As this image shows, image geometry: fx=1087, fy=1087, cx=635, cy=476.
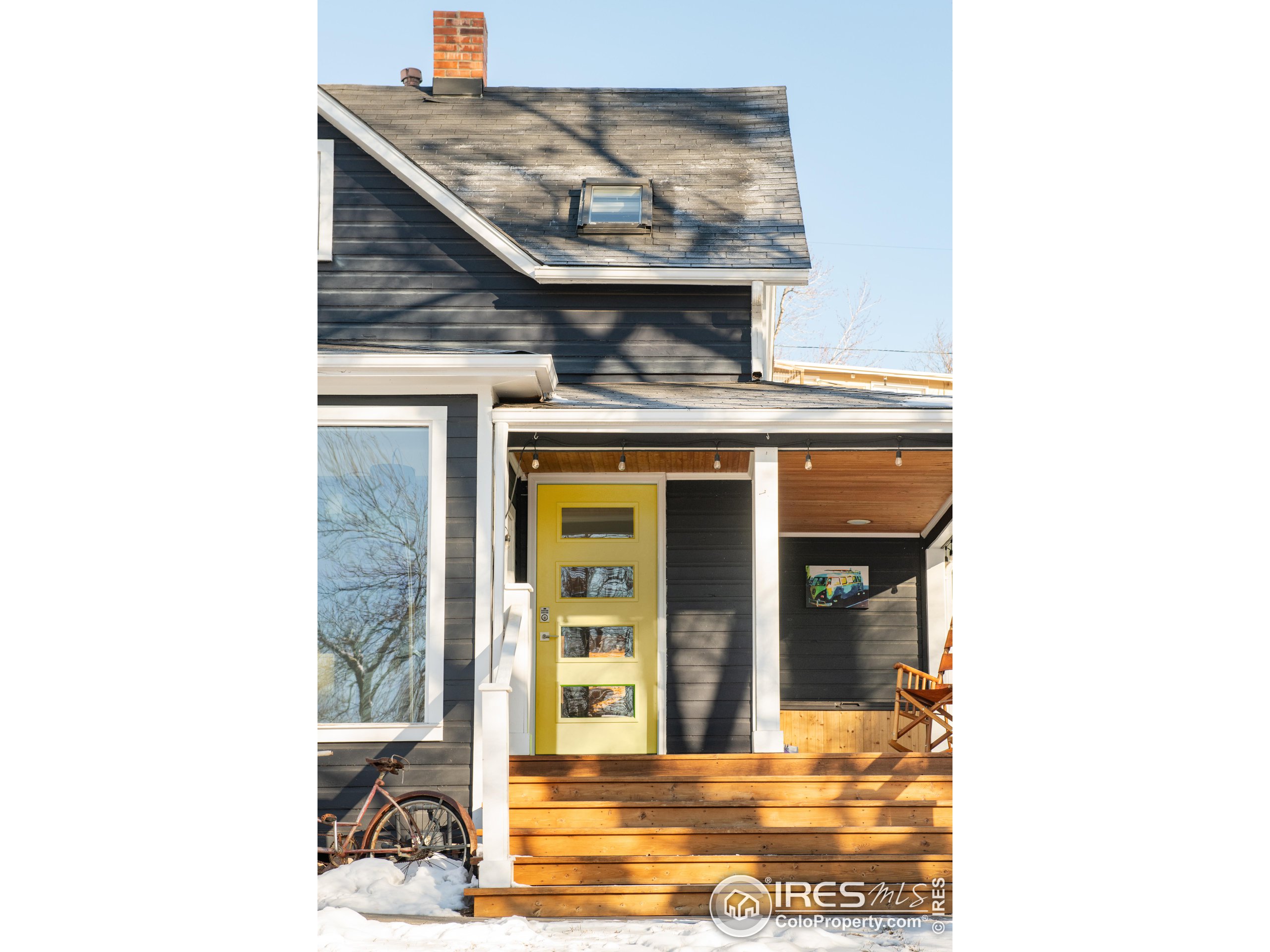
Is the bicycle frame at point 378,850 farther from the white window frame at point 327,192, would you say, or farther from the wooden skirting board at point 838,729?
the wooden skirting board at point 838,729

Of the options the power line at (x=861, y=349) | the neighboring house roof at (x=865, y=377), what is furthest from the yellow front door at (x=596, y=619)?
the power line at (x=861, y=349)

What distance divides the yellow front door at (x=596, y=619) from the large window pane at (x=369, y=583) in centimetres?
173

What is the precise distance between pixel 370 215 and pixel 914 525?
4.97 m

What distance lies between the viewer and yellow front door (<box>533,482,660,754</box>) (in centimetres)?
729

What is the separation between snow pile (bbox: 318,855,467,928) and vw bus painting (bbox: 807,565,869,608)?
16.7 feet

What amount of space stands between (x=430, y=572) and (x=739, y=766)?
1.89 meters

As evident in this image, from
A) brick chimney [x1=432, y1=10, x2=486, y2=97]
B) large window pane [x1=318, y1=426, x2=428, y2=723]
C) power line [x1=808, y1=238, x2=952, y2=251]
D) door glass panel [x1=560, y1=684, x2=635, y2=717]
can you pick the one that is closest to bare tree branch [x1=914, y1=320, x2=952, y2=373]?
power line [x1=808, y1=238, x2=952, y2=251]

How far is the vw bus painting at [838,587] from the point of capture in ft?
31.2

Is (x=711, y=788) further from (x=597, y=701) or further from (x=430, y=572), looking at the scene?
(x=597, y=701)

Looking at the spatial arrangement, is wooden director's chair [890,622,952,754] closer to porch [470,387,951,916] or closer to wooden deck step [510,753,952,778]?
wooden deck step [510,753,952,778]

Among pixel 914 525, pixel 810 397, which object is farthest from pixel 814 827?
pixel 914 525

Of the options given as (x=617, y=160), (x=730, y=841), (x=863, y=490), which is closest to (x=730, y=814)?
(x=730, y=841)
